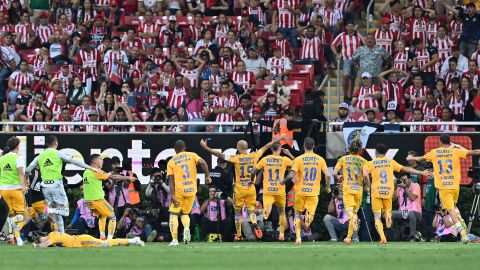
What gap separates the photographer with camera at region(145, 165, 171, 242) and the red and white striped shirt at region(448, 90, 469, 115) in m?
7.21

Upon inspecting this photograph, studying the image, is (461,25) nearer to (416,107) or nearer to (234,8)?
(416,107)

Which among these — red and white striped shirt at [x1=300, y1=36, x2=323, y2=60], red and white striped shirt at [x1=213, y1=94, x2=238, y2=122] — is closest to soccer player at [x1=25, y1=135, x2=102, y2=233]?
red and white striped shirt at [x1=213, y1=94, x2=238, y2=122]

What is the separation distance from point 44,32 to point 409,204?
42.3 feet

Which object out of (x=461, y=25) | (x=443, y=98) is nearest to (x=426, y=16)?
(x=461, y=25)

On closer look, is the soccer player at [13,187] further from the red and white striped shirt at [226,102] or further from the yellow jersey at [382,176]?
the red and white striped shirt at [226,102]

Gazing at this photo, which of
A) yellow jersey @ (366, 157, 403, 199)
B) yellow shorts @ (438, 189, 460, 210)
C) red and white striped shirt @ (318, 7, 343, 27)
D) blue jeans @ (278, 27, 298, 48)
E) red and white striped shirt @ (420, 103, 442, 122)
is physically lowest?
yellow shorts @ (438, 189, 460, 210)

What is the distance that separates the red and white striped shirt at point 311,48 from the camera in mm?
34188

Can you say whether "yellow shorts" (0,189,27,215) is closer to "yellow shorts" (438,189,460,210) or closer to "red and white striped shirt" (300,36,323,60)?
"yellow shorts" (438,189,460,210)

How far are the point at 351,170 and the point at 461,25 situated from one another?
9547mm

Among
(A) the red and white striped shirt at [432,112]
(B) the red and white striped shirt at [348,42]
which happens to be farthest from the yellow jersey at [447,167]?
(B) the red and white striped shirt at [348,42]

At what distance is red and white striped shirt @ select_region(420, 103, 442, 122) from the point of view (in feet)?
104

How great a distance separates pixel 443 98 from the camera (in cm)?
3209

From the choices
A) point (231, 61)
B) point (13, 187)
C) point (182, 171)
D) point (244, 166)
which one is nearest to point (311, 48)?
point (231, 61)

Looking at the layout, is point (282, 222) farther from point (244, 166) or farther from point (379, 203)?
point (379, 203)
